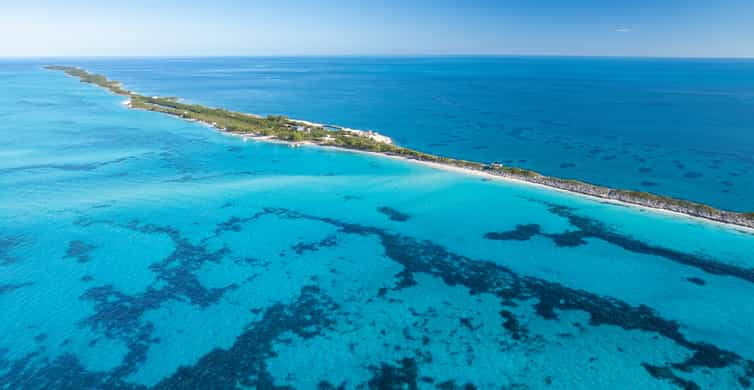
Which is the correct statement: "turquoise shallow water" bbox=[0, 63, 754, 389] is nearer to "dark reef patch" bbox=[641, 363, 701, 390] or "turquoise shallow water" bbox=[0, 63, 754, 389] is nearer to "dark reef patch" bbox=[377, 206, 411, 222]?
"dark reef patch" bbox=[641, 363, 701, 390]

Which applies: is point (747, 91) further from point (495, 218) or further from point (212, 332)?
point (212, 332)

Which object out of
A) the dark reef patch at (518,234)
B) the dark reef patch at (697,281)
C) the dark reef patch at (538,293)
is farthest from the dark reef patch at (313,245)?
the dark reef patch at (697,281)

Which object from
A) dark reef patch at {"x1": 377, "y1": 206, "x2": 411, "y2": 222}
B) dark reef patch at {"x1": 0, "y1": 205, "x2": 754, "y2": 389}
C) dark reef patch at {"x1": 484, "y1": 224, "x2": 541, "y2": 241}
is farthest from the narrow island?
dark reef patch at {"x1": 377, "y1": 206, "x2": 411, "y2": 222}

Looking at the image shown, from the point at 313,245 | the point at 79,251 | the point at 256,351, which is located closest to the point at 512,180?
the point at 313,245

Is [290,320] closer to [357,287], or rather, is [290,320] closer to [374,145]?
[357,287]

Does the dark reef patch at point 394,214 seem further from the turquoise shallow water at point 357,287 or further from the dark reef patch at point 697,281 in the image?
the dark reef patch at point 697,281

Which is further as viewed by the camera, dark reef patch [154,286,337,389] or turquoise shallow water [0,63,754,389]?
turquoise shallow water [0,63,754,389]
